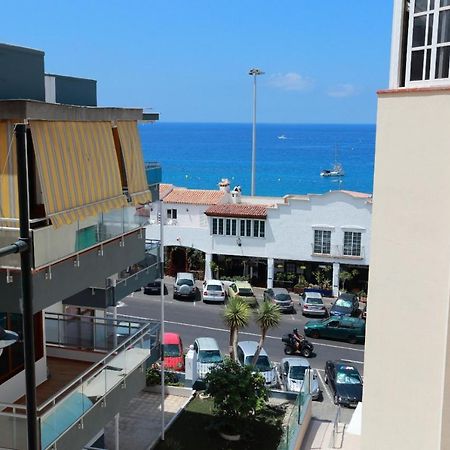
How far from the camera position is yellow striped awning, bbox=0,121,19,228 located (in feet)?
36.6

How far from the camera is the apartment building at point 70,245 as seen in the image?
11.0 m

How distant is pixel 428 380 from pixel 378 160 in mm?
2906

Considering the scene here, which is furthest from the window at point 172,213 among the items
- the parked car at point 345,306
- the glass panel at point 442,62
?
the glass panel at point 442,62

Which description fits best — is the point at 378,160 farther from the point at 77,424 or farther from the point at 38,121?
the point at 77,424

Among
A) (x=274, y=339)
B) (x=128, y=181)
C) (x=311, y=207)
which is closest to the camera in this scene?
(x=128, y=181)

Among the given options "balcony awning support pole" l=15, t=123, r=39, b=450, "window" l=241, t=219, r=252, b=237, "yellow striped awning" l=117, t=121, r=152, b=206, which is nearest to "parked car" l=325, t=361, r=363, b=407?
"yellow striped awning" l=117, t=121, r=152, b=206

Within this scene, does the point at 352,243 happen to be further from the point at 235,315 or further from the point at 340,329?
the point at 235,315

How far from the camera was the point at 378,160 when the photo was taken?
8.41 metres

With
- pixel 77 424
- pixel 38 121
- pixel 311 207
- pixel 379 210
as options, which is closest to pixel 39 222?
pixel 38 121

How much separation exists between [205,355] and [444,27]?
66.4 feet

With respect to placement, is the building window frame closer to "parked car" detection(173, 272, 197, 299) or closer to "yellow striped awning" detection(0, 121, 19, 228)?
Result: "parked car" detection(173, 272, 197, 299)

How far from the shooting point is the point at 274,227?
39.7 meters

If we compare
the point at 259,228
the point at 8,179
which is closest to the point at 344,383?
the point at 259,228

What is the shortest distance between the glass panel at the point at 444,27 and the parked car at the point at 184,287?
1233 inches
